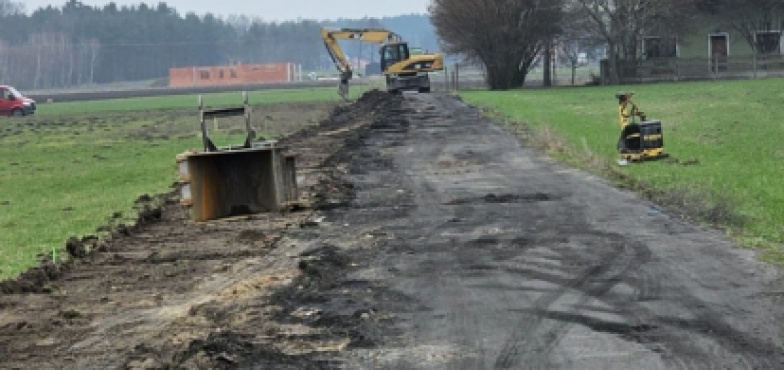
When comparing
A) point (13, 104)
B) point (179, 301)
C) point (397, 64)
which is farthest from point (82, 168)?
point (13, 104)

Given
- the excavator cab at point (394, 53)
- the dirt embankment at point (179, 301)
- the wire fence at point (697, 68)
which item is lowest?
the dirt embankment at point (179, 301)

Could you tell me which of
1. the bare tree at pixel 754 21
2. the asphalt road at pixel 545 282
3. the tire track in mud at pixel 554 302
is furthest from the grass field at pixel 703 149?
the bare tree at pixel 754 21

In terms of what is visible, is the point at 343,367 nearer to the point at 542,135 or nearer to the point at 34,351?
the point at 34,351

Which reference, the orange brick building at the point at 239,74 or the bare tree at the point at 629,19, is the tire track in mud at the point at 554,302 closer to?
the bare tree at the point at 629,19

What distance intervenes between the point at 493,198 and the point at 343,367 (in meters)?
8.63

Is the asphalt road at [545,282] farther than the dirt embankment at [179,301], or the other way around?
the dirt embankment at [179,301]

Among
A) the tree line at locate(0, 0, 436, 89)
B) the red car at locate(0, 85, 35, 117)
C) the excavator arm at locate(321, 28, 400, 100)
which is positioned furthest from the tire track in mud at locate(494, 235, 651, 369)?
the tree line at locate(0, 0, 436, 89)

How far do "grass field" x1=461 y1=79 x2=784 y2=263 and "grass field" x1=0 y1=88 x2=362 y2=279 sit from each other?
7.57 meters

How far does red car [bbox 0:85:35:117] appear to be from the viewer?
229 ft

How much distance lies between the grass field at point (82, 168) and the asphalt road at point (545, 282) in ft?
12.2

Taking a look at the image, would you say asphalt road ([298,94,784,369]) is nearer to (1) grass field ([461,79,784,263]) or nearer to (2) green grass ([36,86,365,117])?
(1) grass field ([461,79,784,263])

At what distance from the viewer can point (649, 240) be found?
457 inches

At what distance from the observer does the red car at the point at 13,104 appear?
229ft

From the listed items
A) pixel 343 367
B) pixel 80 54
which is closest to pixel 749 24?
pixel 343 367
